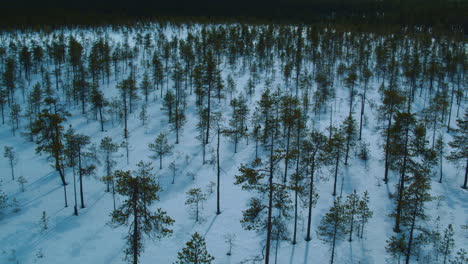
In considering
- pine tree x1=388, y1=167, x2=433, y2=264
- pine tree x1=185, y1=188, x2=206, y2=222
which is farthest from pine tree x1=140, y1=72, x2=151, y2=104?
pine tree x1=388, y1=167, x2=433, y2=264

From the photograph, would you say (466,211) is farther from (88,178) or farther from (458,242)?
(88,178)

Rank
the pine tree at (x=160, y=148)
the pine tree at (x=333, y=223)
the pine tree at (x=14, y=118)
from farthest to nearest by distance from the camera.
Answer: the pine tree at (x=14, y=118) < the pine tree at (x=160, y=148) < the pine tree at (x=333, y=223)

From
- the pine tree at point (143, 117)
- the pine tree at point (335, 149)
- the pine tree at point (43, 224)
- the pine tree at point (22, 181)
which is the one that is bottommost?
the pine tree at point (43, 224)

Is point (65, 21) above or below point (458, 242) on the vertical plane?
above

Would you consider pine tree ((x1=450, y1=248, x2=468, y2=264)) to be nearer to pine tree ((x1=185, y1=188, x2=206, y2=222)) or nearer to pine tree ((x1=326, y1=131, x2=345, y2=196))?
pine tree ((x1=326, y1=131, x2=345, y2=196))

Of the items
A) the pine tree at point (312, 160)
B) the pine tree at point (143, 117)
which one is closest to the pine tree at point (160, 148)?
the pine tree at point (143, 117)

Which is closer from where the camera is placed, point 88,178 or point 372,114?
point 88,178

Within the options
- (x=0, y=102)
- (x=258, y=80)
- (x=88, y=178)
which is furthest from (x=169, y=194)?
(x=258, y=80)

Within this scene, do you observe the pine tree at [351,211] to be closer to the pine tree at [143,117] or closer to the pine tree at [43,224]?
the pine tree at [43,224]
